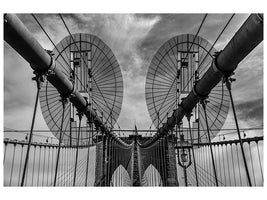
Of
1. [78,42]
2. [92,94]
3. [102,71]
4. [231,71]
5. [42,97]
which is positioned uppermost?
[78,42]

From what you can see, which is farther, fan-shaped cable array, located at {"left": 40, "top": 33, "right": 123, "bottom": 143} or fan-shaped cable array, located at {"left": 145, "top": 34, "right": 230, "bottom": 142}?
fan-shaped cable array, located at {"left": 145, "top": 34, "right": 230, "bottom": 142}

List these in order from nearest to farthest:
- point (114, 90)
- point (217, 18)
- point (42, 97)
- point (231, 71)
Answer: point (231, 71) → point (217, 18) → point (42, 97) → point (114, 90)

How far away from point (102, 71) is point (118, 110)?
5583 mm

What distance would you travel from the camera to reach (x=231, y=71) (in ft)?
39.3

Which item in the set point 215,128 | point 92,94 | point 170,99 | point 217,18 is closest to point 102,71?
point 92,94

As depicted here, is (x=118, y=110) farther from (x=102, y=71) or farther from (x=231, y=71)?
(x=231, y=71)

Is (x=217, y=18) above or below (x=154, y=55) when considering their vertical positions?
below

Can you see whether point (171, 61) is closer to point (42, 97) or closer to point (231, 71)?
point (42, 97)

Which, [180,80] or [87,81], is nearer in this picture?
[87,81]

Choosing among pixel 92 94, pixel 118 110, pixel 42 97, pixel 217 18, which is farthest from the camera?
pixel 118 110

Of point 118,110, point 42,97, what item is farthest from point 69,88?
point 118,110

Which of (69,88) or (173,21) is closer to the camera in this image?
(173,21)

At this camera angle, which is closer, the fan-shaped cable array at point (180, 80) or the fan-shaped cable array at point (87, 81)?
the fan-shaped cable array at point (87, 81)

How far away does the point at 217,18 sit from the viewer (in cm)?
1286
